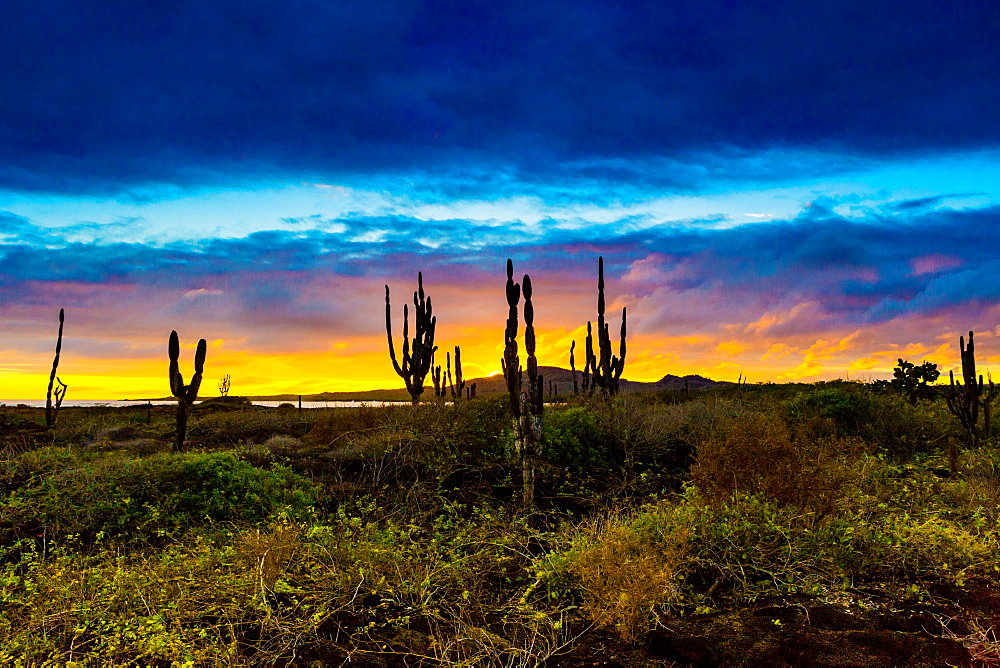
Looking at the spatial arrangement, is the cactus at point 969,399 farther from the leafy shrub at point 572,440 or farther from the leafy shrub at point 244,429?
the leafy shrub at point 244,429

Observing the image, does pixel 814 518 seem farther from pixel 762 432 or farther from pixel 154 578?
pixel 154 578

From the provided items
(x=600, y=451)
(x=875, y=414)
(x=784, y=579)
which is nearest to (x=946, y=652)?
(x=784, y=579)

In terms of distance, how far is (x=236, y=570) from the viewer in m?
7.27

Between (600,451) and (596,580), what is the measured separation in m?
8.71

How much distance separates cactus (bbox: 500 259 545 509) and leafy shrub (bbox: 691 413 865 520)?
3475 mm

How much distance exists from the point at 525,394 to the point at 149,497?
6.43m

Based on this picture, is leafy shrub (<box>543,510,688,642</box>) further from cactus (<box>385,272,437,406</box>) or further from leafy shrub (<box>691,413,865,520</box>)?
cactus (<box>385,272,437,406</box>)

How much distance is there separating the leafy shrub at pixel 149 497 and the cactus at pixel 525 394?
3.59 meters

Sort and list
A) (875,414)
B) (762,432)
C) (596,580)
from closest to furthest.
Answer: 1. (596,580)
2. (762,432)
3. (875,414)

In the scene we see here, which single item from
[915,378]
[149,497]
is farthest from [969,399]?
[149,497]

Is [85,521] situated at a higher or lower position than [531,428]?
lower

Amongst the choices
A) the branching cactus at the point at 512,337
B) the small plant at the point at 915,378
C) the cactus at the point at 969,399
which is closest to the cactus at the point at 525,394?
the branching cactus at the point at 512,337

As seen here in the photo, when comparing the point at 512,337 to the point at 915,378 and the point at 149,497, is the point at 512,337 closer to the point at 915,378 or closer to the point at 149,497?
the point at 149,497

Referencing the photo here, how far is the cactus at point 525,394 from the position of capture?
12.5m
